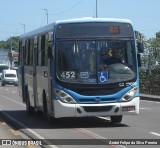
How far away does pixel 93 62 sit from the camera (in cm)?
1677

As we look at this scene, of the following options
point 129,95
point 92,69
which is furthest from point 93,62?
point 129,95

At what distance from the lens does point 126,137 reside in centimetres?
1410

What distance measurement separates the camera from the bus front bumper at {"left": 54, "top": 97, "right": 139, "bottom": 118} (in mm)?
16469

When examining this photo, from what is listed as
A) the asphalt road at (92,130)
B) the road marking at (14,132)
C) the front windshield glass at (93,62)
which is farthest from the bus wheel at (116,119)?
the road marking at (14,132)

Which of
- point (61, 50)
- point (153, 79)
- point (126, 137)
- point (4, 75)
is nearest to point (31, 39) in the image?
point (61, 50)

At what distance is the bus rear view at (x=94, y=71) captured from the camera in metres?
16.5

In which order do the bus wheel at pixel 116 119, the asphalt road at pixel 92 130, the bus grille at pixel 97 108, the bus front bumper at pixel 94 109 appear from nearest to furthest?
the asphalt road at pixel 92 130
the bus front bumper at pixel 94 109
the bus grille at pixel 97 108
the bus wheel at pixel 116 119

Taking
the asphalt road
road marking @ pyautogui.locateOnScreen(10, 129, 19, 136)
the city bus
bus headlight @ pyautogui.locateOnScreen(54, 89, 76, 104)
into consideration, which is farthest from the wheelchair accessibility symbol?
road marking @ pyautogui.locateOnScreen(10, 129, 19, 136)

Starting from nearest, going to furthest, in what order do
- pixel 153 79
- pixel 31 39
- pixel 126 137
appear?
pixel 126 137, pixel 31 39, pixel 153 79

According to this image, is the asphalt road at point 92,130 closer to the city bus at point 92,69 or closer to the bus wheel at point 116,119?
the bus wheel at point 116,119

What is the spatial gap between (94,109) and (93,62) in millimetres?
1333

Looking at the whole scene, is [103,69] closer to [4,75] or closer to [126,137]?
[126,137]

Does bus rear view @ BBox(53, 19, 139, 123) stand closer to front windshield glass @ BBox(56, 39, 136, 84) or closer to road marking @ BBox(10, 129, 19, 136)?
front windshield glass @ BBox(56, 39, 136, 84)

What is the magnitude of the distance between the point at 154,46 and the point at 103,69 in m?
61.7
